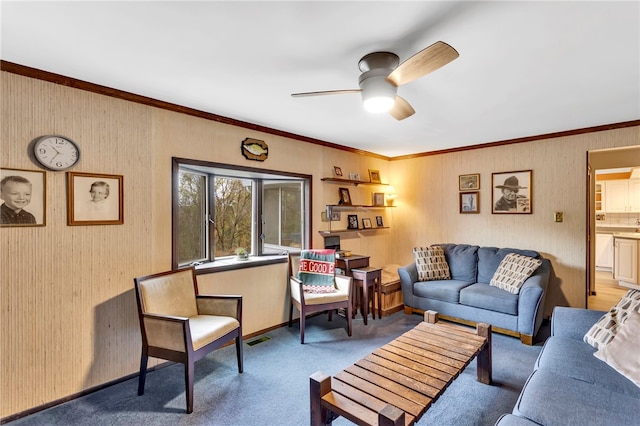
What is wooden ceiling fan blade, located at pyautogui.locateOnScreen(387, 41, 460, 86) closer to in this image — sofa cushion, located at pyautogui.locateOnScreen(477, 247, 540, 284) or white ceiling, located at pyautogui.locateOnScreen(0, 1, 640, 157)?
white ceiling, located at pyautogui.locateOnScreen(0, 1, 640, 157)

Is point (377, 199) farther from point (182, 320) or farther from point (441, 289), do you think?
point (182, 320)

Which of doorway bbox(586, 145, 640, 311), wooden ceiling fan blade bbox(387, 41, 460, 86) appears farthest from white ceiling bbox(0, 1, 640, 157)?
doorway bbox(586, 145, 640, 311)

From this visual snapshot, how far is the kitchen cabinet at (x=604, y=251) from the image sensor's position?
605cm

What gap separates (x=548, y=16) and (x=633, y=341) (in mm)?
1924

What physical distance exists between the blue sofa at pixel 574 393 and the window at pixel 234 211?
9.03ft

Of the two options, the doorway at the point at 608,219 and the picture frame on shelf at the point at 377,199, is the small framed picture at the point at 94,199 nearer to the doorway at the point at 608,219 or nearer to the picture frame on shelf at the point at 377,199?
the picture frame on shelf at the point at 377,199

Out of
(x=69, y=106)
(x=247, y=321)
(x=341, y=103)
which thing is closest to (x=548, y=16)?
(x=341, y=103)

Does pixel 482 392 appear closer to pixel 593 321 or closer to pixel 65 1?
pixel 593 321

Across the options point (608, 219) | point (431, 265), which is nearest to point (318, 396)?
point (431, 265)

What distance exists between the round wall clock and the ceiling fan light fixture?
222 centimetres

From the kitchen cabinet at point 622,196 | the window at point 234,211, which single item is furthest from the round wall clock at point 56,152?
the kitchen cabinet at point 622,196

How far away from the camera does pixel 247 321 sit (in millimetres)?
3338

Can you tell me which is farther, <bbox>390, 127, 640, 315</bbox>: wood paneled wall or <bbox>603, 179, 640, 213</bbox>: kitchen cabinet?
<bbox>603, 179, 640, 213</bbox>: kitchen cabinet

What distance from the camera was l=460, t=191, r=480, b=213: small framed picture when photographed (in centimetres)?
441
